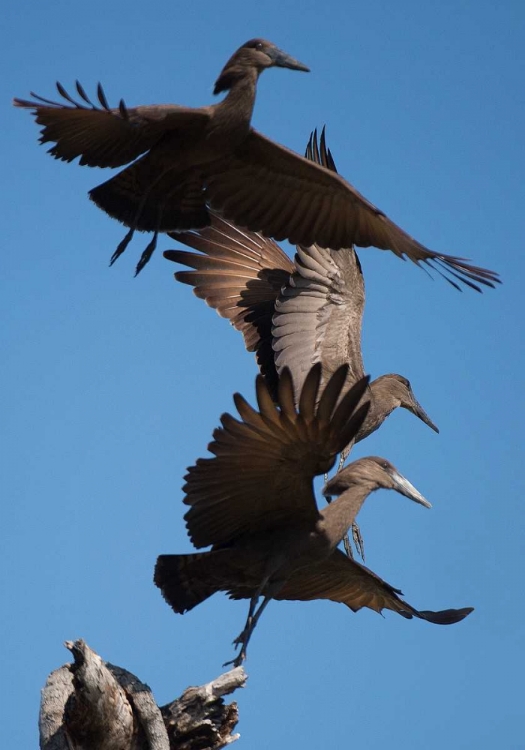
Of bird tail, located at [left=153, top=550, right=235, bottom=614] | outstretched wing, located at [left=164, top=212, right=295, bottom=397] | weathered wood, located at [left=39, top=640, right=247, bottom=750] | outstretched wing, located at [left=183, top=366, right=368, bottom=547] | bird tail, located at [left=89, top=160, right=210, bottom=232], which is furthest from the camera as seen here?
outstretched wing, located at [left=164, top=212, right=295, bottom=397]

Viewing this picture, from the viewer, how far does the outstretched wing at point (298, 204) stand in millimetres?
8484

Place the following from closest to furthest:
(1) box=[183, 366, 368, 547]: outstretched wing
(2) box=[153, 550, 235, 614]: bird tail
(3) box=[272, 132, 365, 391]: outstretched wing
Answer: (1) box=[183, 366, 368, 547]: outstretched wing < (2) box=[153, 550, 235, 614]: bird tail < (3) box=[272, 132, 365, 391]: outstretched wing

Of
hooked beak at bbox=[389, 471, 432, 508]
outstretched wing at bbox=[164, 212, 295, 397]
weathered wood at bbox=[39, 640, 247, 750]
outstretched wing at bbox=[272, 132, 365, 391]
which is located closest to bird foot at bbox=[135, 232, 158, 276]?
outstretched wing at bbox=[272, 132, 365, 391]

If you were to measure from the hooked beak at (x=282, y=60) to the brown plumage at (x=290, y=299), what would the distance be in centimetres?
165

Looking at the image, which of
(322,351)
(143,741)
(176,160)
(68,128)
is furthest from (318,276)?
(143,741)

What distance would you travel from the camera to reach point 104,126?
24.9ft

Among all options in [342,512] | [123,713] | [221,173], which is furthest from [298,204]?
[123,713]

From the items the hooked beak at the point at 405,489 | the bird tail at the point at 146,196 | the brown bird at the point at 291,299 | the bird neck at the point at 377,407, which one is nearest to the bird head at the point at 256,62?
the bird tail at the point at 146,196

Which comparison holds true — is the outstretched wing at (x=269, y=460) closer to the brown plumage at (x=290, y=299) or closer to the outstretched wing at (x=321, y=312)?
the brown plumage at (x=290, y=299)

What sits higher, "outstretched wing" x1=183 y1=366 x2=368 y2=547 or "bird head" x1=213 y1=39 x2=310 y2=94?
"bird head" x1=213 y1=39 x2=310 y2=94

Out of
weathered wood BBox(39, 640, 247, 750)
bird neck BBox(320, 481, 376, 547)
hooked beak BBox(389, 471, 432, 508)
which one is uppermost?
hooked beak BBox(389, 471, 432, 508)

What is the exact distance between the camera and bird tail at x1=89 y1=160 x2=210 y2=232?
8.23 m

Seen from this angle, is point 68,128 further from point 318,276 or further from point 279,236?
point 318,276

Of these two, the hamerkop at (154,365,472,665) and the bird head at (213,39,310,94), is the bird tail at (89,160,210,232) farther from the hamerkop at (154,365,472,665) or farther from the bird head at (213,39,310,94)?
the hamerkop at (154,365,472,665)
